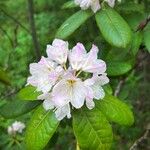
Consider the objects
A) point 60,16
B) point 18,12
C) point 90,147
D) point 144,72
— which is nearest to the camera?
point 90,147

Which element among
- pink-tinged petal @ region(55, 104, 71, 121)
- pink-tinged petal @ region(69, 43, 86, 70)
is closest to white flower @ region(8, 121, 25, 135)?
pink-tinged petal @ region(55, 104, 71, 121)

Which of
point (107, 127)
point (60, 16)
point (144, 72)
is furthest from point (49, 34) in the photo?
point (107, 127)

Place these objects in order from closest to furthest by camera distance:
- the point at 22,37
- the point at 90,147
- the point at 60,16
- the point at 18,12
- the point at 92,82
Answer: the point at 92,82 < the point at 90,147 < the point at 60,16 < the point at 22,37 < the point at 18,12

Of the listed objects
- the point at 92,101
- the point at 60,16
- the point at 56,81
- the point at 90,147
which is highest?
the point at 56,81

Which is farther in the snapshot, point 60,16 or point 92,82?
point 60,16

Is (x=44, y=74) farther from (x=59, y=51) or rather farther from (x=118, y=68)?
(x=118, y=68)

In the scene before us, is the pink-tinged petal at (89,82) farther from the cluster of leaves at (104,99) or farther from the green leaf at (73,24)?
the green leaf at (73,24)

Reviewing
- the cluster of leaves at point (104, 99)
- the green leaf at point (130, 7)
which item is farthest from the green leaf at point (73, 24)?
the green leaf at point (130, 7)

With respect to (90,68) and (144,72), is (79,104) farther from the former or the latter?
(144,72)
